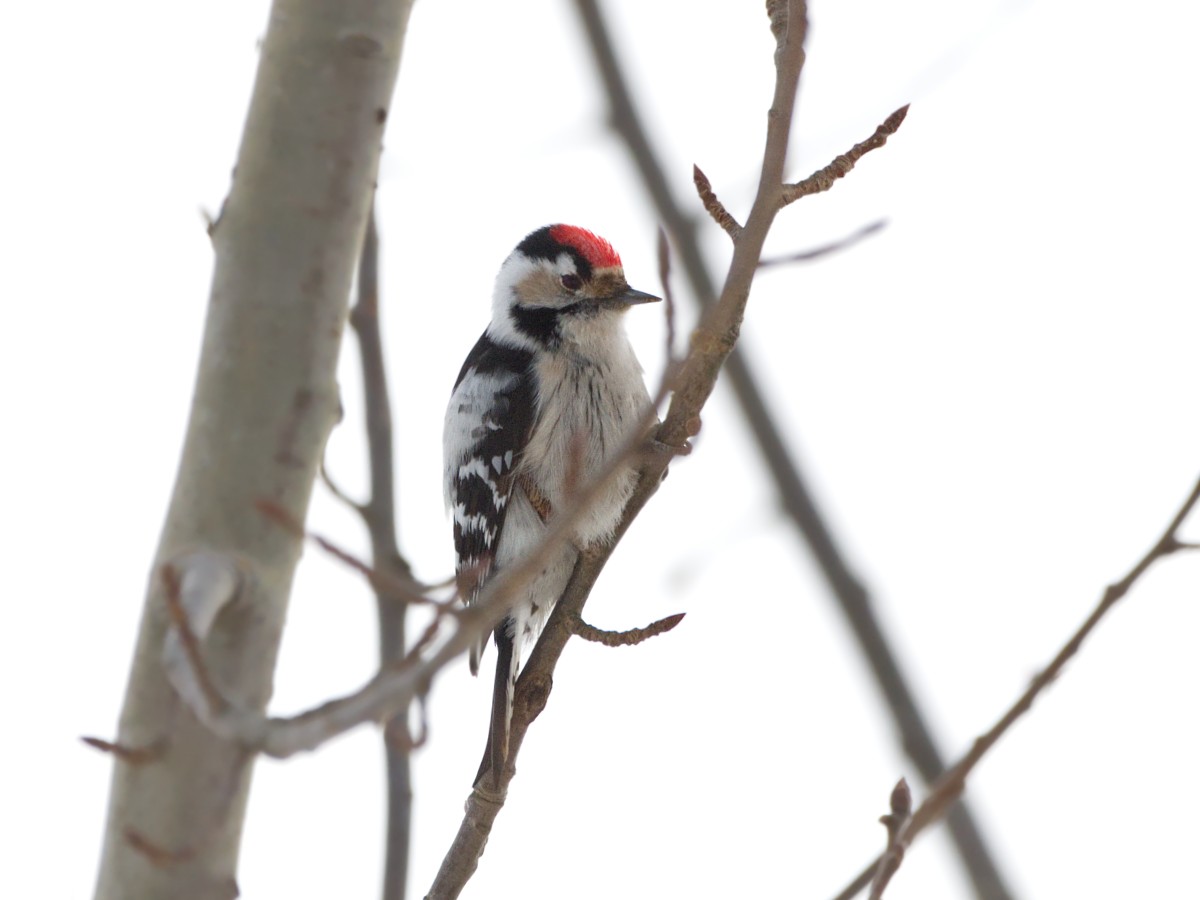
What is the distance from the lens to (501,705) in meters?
4.32

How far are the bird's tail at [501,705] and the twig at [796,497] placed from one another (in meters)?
1.16

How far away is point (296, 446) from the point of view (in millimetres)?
1876

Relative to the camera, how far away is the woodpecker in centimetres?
474

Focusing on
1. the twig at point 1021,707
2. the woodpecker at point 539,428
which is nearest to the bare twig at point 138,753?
the twig at point 1021,707

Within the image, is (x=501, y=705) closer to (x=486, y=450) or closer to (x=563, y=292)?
(x=486, y=450)

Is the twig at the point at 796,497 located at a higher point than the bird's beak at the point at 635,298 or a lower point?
lower

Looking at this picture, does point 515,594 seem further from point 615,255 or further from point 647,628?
point 615,255

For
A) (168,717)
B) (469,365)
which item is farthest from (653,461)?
(469,365)

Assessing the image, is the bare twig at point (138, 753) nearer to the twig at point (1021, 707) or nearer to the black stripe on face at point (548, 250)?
the twig at point (1021, 707)

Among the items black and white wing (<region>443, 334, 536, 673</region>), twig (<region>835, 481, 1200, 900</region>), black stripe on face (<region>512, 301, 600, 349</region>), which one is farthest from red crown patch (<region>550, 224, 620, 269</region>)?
twig (<region>835, 481, 1200, 900</region>)

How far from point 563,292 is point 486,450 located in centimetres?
80

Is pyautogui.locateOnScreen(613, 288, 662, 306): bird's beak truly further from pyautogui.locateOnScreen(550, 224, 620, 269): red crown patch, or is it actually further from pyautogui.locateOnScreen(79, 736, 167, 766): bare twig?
pyautogui.locateOnScreen(79, 736, 167, 766): bare twig

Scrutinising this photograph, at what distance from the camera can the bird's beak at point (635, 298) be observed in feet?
17.2

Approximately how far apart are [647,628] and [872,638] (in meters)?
1.24
